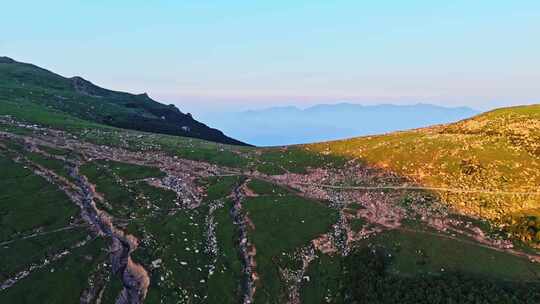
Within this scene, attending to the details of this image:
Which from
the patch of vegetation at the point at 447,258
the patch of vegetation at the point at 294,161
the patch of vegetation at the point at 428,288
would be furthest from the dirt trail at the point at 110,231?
the patch of vegetation at the point at 294,161

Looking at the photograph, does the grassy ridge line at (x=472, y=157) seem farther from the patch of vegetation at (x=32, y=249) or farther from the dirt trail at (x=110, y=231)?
the patch of vegetation at (x=32, y=249)

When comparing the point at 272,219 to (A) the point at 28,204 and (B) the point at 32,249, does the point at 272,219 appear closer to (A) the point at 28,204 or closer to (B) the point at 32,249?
(B) the point at 32,249

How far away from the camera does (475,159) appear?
7394cm

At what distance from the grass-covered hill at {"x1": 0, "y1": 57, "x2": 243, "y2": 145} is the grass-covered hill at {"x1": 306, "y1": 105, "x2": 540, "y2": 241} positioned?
66.9 meters

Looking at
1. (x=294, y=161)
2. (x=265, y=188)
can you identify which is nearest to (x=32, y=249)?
(x=265, y=188)

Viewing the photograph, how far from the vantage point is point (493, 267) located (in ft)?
163

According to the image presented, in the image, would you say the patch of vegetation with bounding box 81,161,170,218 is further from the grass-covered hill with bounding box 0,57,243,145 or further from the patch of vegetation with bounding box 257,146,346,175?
the grass-covered hill with bounding box 0,57,243,145

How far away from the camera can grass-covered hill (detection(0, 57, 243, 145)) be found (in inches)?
5103

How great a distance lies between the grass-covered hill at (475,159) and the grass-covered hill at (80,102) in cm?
6685

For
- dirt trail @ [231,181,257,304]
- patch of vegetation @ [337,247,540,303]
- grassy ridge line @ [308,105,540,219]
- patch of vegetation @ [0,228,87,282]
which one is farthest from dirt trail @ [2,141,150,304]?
grassy ridge line @ [308,105,540,219]

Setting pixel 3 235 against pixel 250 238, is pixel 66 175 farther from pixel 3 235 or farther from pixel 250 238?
pixel 250 238

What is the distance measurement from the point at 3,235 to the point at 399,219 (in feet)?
170

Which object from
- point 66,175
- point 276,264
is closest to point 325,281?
point 276,264

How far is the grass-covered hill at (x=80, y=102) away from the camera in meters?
130
